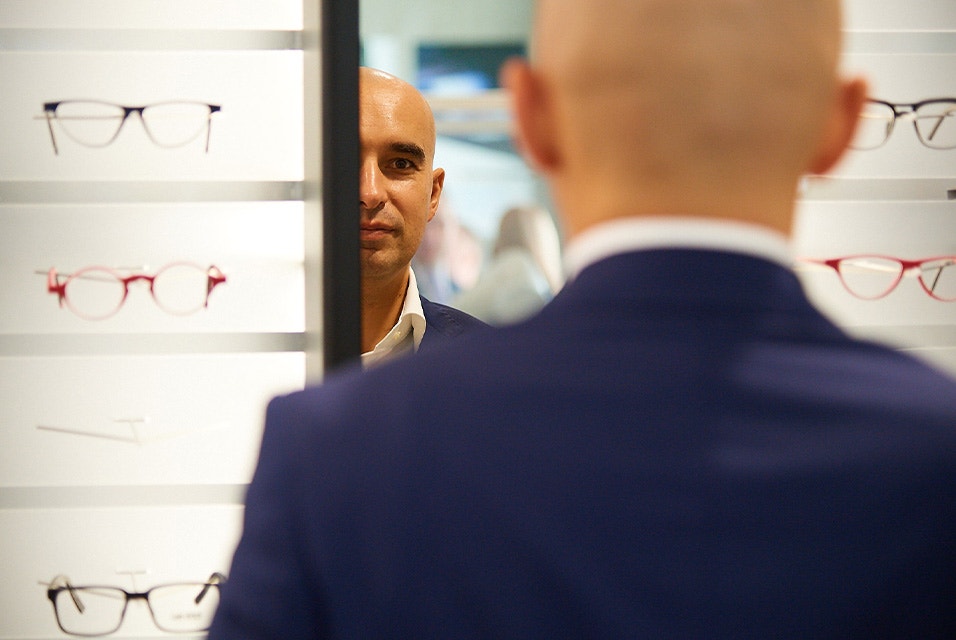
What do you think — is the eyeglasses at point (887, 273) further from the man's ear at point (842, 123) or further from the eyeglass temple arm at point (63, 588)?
the eyeglass temple arm at point (63, 588)

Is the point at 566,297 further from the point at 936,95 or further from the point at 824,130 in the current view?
the point at 936,95

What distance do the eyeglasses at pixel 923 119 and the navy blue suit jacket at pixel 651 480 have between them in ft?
4.36

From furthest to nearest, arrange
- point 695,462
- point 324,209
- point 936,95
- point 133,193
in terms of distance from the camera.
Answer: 1. point 936,95
2. point 133,193
3. point 324,209
4. point 695,462

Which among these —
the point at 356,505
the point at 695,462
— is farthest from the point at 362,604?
the point at 695,462

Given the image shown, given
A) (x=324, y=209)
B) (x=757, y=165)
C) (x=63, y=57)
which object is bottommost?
(x=324, y=209)

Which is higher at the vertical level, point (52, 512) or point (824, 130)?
point (824, 130)

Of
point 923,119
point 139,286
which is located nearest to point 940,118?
point 923,119

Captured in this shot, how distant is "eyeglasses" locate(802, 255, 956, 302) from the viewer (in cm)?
169

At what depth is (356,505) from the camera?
52 centimetres

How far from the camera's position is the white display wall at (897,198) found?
1691 mm

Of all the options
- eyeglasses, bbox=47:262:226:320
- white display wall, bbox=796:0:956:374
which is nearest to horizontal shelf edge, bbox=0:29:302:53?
eyeglasses, bbox=47:262:226:320

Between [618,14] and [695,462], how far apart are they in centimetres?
23

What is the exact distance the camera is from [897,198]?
1.71 metres

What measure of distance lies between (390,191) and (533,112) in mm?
1313
